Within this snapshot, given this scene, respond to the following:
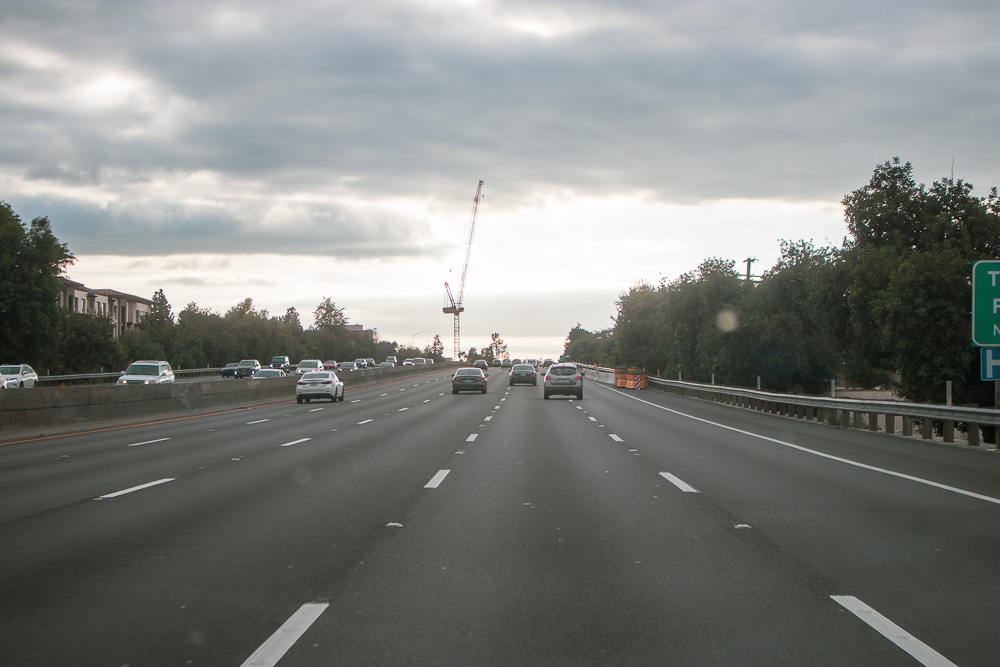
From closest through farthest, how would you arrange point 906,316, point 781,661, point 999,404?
point 781,661
point 999,404
point 906,316

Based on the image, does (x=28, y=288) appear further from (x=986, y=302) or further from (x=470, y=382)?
(x=986, y=302)

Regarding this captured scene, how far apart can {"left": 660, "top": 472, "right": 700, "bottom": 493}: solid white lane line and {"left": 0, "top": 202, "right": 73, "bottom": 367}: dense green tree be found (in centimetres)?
6056

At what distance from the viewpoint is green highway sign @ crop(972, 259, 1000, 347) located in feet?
56.5

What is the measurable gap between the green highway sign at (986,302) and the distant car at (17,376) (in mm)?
40915

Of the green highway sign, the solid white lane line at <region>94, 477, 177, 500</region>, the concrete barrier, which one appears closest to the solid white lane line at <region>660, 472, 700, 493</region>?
the solid white lane line at <region>94, 477, 177, 500</region>

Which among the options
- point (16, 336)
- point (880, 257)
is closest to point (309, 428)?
point (880, 257)

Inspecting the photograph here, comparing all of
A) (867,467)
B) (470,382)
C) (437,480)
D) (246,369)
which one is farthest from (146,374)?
(867,467)

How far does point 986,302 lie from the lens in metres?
17.4

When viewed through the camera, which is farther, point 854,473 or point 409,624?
point 854,473

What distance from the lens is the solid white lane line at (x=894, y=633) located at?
4.69 meters

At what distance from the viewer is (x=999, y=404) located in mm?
18312

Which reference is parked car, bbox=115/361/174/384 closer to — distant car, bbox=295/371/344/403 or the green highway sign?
distant car, bbox=295/371/344/403

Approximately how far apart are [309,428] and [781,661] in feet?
65.4

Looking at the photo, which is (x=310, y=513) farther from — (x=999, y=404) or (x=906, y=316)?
(x=906, y=316)
